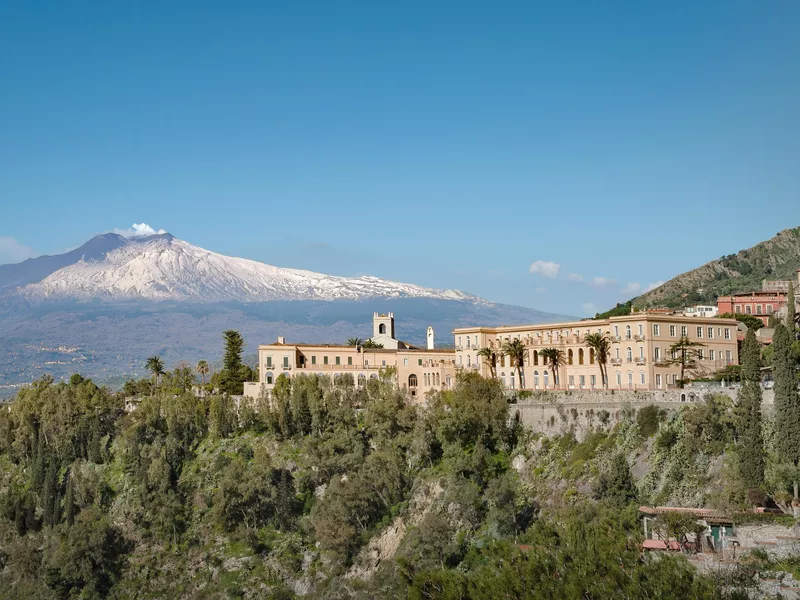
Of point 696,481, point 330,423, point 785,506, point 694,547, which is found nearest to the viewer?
point 694,547

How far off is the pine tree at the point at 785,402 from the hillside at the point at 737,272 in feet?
256

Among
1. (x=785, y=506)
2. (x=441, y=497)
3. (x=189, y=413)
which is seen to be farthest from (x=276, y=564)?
(x=785, y=506)

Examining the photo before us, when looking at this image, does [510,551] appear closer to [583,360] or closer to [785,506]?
[785,506]

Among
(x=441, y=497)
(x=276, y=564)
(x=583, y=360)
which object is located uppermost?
(x=583, y=360)

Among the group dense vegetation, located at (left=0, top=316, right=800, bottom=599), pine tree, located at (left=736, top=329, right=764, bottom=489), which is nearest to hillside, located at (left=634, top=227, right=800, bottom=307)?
dense vegetation, located at (left=0, top=316, right=800, bottom=599)

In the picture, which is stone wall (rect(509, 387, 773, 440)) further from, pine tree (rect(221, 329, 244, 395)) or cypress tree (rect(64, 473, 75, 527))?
cypress tree (rect(64, 473, 75, 527))

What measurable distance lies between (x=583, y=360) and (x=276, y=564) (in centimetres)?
2787

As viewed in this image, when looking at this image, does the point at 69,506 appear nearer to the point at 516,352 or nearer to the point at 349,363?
the point at 349,363

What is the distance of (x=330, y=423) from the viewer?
90.6 meters

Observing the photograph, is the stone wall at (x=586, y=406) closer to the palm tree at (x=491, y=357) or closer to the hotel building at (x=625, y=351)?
the hotel building at (x=625, y=351)

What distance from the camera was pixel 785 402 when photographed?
61.9 metres

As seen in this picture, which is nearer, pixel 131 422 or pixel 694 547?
pixel 694 547

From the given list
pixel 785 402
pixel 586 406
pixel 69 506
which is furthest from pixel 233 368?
pixel 785 402

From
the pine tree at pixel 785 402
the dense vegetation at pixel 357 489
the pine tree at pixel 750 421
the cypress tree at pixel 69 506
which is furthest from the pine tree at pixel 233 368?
the pine tree at pixel 785 402
